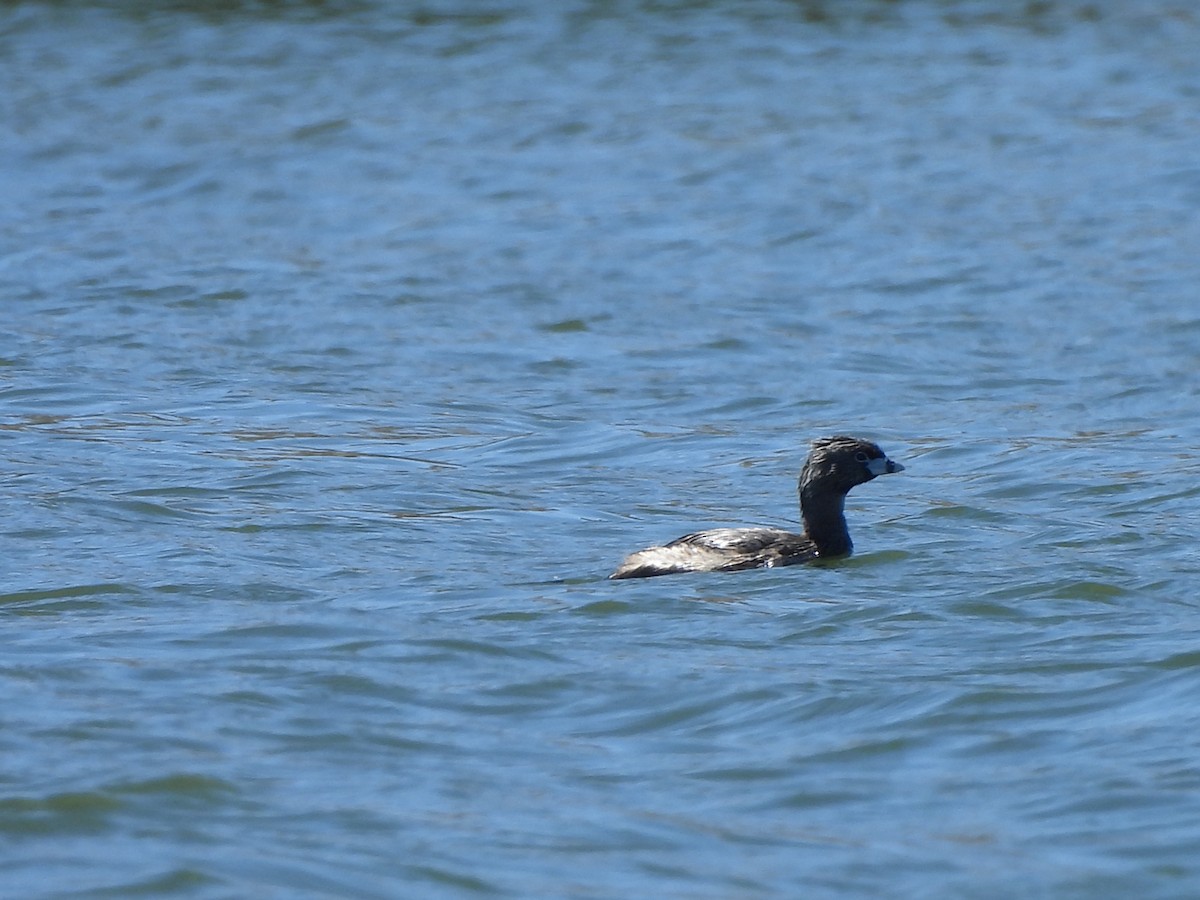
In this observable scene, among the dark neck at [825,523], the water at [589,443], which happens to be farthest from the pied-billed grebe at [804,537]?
the water at [589,443]

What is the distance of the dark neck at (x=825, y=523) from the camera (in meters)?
12.3

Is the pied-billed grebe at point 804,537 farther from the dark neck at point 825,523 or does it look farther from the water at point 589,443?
the water at point 589,443

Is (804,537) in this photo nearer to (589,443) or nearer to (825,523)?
(825,523)

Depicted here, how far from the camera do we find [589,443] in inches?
603

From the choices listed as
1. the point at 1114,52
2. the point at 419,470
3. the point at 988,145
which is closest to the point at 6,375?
the point at 419,470

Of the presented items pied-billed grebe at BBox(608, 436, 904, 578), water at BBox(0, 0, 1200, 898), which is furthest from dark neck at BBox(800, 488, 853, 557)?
water at BBox(0, 0, 1200, 898)

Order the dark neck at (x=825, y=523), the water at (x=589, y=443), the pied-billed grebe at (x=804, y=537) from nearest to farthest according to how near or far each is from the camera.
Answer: the water at (x=589, y=443), the pied-billed grebe at (x=804, y=537), the dark neck at (x=825, y=523)

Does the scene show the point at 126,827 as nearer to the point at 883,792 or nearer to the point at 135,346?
the point at 883,792

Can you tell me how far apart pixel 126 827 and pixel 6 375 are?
9.88 meters

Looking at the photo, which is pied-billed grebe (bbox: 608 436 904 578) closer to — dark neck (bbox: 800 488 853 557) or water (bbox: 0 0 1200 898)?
→ dark neck (bbox: 800 488 853 557)

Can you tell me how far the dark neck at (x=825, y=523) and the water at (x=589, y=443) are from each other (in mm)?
219

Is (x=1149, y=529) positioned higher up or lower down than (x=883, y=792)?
lower down

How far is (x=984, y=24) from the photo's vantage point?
104ft

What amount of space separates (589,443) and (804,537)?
3.15 m
